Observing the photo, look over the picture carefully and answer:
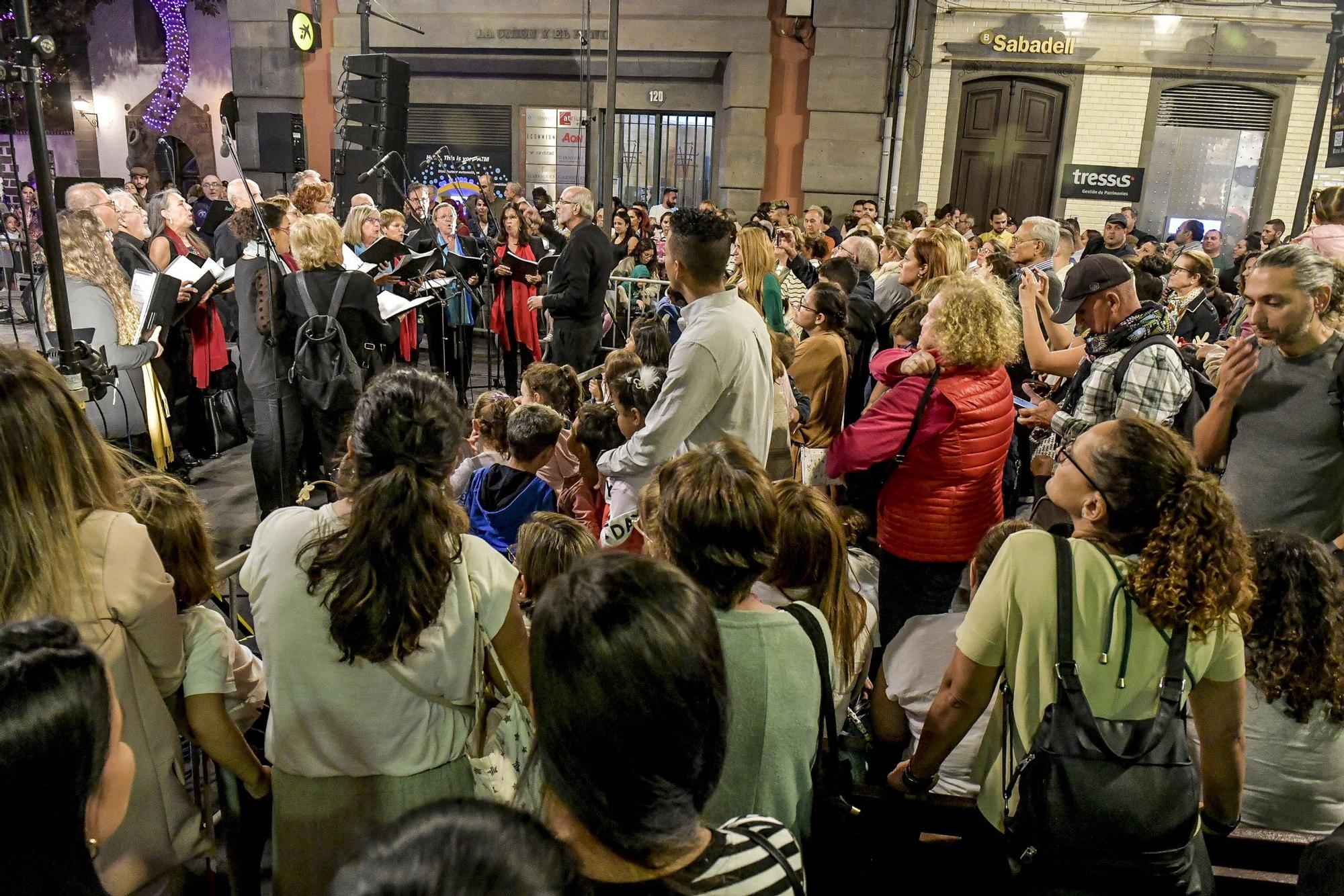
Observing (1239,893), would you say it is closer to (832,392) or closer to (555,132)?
(832,392)

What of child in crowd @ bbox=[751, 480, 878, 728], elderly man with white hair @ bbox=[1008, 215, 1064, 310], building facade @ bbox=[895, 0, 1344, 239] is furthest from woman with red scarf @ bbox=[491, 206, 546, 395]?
building facade @ bbox=[895, 0, 1344, 239]

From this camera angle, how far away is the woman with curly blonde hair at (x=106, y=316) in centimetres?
467

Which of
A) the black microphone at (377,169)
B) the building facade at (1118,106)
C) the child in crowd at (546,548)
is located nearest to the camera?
the child in crowd at (546,548)

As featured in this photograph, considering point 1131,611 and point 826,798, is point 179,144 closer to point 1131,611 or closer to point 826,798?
point 826,798

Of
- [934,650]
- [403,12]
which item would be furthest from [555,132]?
[934,650]

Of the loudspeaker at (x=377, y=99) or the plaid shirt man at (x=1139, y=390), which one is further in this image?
the loudspeaker at (x=377, y=99)

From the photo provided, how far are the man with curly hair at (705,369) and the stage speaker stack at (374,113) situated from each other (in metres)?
7.49

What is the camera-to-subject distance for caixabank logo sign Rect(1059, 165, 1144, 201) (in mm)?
12148

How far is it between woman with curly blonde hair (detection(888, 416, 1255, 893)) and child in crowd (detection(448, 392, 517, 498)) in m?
2.19

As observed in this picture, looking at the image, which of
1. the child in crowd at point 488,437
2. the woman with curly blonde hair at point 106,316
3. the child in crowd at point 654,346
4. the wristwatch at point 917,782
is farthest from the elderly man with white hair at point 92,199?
the wristwatch at point 917,782

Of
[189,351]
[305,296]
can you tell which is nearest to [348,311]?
[305,296]

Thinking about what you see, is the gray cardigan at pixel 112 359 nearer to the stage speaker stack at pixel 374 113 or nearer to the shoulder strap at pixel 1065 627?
the shoulder strap at pixel 1065 627

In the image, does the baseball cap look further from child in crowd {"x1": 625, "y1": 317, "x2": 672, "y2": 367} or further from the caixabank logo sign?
the caixabank logo sign

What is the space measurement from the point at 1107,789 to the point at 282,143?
42.2 ft
